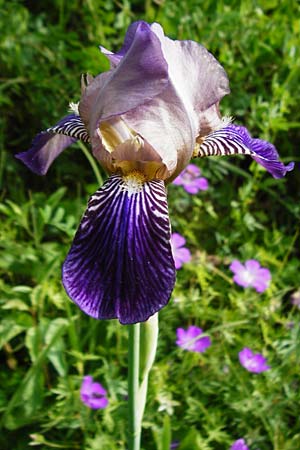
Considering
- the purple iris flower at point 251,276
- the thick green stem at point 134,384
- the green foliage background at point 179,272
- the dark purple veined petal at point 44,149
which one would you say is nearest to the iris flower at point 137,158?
the thick green stem at point 134,384

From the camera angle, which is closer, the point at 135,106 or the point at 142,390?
the point at 135,106

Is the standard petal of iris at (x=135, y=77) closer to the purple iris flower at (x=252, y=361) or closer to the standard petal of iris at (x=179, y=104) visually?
the standard petal of iris at (x=179, y=104)

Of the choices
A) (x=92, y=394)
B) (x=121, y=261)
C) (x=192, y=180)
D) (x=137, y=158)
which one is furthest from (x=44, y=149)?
(x=192, y=180)

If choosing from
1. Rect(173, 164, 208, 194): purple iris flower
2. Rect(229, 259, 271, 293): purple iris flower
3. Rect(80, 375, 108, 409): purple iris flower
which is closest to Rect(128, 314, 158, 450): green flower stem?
Rect(80, 375, 108, 409): purple iris flower

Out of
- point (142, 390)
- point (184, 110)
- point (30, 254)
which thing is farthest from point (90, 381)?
point (184, 110)

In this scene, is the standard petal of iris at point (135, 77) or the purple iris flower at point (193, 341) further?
the purple iris flower at point (193, 341)

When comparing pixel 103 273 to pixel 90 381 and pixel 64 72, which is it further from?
pixel 64 72
